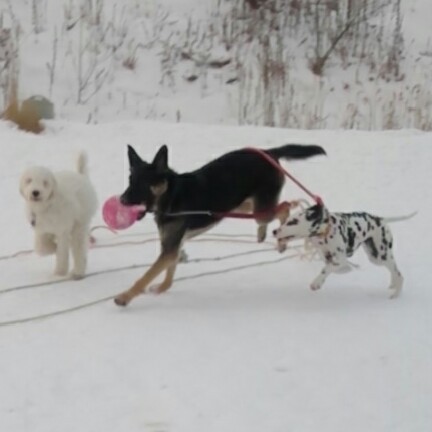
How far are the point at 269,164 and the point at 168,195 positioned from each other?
Answer: 704mm

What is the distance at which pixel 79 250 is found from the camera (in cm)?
476

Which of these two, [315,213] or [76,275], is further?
[76,275]

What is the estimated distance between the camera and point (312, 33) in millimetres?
12648

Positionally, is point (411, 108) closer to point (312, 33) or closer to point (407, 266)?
point (312, 33)

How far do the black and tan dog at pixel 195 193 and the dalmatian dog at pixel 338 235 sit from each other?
0.39m

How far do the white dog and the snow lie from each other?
14 centimetres

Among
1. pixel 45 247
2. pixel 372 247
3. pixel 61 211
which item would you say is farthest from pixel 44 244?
pixel 372 247

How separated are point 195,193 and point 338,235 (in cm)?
69

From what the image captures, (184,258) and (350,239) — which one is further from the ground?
(350,239)

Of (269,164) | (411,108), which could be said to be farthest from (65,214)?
(411,108)

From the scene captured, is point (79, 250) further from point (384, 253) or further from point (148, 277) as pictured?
point (384, 253)

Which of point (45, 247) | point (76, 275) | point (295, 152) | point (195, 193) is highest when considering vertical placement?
point (295, 152)

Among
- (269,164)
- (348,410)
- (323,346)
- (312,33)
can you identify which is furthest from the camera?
(312,33)

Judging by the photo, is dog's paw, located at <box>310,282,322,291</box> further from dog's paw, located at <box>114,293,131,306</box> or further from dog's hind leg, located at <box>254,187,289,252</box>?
dog's paw, located at <box>114,293,131,306</box>
